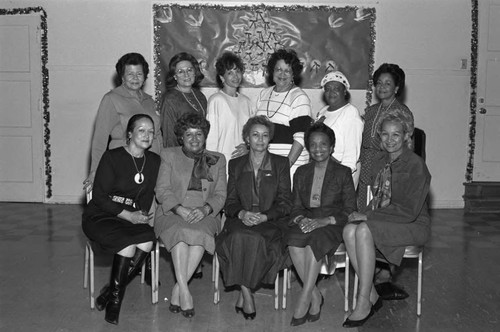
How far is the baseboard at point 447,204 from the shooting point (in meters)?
7.14

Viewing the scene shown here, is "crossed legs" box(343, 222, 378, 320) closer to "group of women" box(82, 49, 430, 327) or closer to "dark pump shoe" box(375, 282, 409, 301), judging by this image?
"group of women" box(82, 49, 430, 327)

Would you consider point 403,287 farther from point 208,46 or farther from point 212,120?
point 208,46

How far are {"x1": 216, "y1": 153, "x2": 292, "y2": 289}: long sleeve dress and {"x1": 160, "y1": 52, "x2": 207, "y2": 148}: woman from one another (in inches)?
22.0

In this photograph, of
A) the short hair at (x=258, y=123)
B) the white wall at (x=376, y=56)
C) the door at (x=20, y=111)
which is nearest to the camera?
the short hair at (x=258, y=123)

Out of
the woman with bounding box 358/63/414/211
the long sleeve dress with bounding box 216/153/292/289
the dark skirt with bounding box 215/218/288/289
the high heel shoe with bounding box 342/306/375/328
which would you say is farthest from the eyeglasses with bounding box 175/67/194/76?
the high heel shoe with bounding box 342/306/375/328

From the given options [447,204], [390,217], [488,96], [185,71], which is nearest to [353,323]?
[390,217]

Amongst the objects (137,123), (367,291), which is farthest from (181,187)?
(367,291)

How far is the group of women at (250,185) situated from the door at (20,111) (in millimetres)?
3594

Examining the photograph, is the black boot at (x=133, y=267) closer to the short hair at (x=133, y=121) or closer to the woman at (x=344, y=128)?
the short hair at (x=133, y=121)

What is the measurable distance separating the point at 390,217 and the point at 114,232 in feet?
5.51

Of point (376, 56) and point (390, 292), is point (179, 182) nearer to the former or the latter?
point (390, 292)

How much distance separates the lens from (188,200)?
3707 mm

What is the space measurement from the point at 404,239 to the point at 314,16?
405 cm

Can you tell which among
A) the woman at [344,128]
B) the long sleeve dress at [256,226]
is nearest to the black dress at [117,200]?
the long sleeve dress at [256,226]
